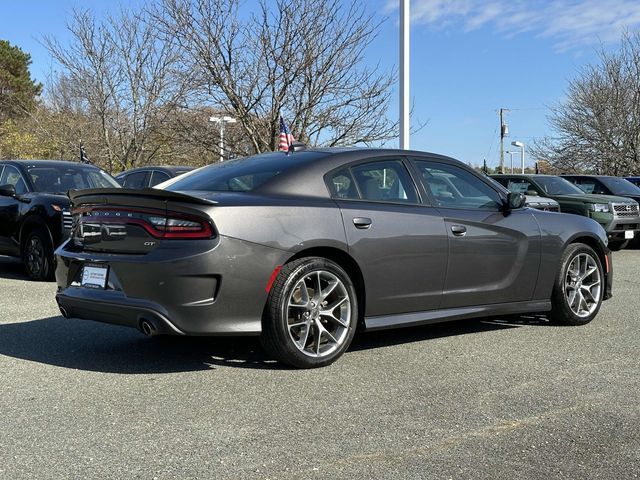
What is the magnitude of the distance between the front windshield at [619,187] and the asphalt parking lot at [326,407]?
35.5ft

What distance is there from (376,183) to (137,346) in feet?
7.24

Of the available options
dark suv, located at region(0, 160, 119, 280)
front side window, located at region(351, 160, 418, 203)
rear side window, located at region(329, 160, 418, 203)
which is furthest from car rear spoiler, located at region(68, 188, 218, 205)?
dark suv, located at region(0, 160, 119, 280)

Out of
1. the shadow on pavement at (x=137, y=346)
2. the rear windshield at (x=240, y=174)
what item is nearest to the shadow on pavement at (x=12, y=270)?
the shadow on pavement at (x=137, y=346)

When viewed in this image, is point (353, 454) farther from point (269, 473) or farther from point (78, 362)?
point (78, 362)

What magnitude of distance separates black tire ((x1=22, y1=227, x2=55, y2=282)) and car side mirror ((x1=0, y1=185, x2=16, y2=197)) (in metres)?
0.64

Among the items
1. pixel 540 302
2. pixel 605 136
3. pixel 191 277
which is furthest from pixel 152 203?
pixel 605 136

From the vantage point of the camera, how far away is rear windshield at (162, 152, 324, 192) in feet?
17.0

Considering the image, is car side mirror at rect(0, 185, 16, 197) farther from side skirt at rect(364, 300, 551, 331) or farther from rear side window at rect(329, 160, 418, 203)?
side skirt at rect(364, 300, 551, 331)

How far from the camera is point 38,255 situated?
9.53 metres

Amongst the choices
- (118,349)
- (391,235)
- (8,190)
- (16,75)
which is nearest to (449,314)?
(391,235)

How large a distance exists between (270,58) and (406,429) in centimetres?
1553

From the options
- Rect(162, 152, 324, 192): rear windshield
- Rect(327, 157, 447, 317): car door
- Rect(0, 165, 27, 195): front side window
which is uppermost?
Rect(0, 165, 27, 195): front side window

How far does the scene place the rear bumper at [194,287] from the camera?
450 centimetres

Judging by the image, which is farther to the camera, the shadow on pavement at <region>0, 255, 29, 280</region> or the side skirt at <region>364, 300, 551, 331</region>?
the shadow on pavement at <region>0, 255, 29, 280</region>
